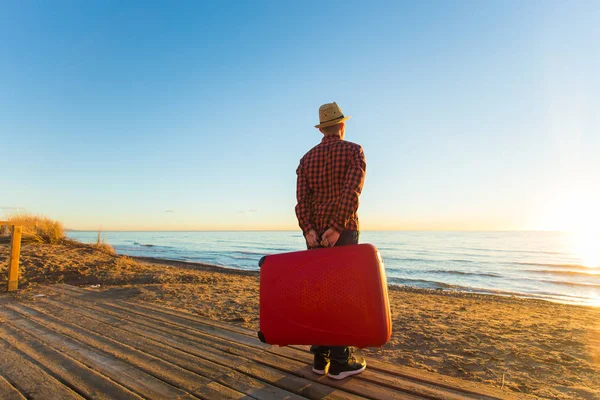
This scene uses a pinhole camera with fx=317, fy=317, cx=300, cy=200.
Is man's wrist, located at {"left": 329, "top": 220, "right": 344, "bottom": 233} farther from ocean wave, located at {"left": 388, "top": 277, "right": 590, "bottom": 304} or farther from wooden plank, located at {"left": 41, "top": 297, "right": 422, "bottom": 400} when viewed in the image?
ocean wave, located at {"left": 388, "top": 277, "right": 590, "bottom": 304}

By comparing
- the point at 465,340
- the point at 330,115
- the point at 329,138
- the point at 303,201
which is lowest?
the point at 465,340

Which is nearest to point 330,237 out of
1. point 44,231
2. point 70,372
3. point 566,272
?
point 70,372

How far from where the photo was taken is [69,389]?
222 cm

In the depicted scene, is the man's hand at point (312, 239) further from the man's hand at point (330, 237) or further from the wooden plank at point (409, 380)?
the wooden plank at point (409, 380)

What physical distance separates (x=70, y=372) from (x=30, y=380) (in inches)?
9.5

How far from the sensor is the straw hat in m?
2.72

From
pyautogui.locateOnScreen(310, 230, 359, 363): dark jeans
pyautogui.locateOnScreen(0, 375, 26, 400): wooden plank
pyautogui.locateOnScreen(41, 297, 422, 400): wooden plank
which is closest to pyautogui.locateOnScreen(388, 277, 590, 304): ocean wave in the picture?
pyautogui.locateOnScreen(41, 297, 422, 400): wooden plank

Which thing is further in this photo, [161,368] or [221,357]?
[221,357]

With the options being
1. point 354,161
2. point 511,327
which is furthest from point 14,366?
point 511,327

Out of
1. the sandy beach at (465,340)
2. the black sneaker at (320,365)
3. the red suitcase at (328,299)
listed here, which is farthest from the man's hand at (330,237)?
the sandy beach at (465,340)

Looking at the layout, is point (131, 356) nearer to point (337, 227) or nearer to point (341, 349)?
point (341, 349)

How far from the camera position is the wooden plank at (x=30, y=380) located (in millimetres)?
2139

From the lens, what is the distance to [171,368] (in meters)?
2.61

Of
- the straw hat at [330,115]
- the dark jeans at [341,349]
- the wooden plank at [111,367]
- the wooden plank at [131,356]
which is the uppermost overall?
the straw hat at [330,115]
